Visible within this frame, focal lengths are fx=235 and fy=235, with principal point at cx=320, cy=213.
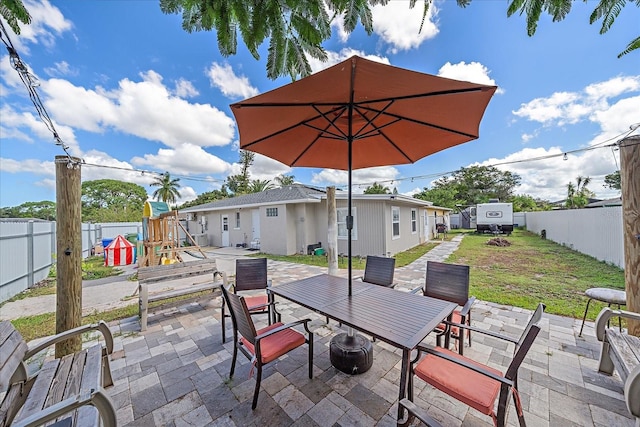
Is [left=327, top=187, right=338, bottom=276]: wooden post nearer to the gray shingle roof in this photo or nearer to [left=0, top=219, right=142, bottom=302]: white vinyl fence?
the gray shingle roof

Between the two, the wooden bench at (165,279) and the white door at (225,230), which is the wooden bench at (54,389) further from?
the white door at (225,230)

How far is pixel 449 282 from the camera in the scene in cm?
321

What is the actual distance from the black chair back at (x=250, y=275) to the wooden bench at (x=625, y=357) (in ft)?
12.4

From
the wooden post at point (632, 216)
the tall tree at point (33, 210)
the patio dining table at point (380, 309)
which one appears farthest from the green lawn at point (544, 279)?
the tall tree at point (33, 210)

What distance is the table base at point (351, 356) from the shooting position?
256 centimetres

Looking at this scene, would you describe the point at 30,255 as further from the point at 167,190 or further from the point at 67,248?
the point at 167,190

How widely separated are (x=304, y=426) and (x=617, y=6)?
154 inches

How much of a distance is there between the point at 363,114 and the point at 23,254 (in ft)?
31.6

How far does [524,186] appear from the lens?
34812mm

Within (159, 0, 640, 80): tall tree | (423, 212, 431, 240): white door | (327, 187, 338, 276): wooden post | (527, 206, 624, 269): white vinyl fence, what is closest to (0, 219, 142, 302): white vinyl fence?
(327, 187, 338, 276): wooden post

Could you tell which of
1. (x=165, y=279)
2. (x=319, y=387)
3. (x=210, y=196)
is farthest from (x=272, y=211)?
(x=210, y=196)

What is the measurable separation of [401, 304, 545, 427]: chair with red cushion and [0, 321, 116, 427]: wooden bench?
1914 mm

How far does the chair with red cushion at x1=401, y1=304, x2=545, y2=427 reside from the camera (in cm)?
151

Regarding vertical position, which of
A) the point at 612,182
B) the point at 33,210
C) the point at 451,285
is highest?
the point at 612,182
